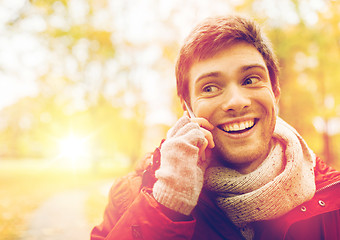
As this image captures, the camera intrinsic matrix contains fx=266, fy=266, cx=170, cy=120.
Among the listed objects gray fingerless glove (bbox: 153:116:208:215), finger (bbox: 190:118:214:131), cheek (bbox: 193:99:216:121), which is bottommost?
gray fingerless glove (bbox: 153:116:208:215)

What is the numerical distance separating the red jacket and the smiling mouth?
0.42 m

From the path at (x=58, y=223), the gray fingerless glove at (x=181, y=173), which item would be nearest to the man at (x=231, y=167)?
the gray fingerless glove at (x=181, y=173)

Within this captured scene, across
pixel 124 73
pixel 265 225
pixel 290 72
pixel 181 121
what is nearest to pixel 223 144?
pixel 181 121

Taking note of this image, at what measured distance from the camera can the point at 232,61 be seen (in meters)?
1.59

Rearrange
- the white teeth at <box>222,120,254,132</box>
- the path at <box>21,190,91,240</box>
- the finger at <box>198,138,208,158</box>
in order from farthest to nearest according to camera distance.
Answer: the path at <box>21,190,91,240</box> → the white teeth at <box>222,120,254,132</box> → the finger at <box>198,138,208,158</box>

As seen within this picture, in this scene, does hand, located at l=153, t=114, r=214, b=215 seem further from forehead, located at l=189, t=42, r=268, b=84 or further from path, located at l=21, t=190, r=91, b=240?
path, located at l=21, t=190, r=91, b=240

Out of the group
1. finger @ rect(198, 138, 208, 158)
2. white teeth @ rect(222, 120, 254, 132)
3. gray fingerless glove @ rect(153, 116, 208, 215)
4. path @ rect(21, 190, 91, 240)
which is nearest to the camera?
gray fingerless glove @ rect(153, 116, 208, 215)

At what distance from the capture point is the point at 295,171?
5.09ft

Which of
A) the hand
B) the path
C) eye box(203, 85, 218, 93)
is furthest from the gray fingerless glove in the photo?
the path

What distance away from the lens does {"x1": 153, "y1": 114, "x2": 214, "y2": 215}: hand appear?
1.39 m

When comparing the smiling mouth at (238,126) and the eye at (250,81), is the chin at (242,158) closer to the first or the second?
the smiling mouth at (238,126)

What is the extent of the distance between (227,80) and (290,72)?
46.9 ft

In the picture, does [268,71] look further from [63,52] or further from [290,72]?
[63,52]

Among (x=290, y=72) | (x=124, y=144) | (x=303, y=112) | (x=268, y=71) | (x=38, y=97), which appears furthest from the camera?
(x=124, y=144)
